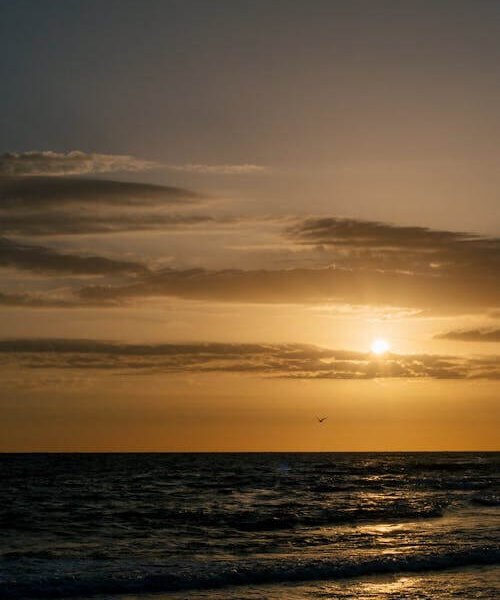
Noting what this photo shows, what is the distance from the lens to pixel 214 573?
22.0 metres

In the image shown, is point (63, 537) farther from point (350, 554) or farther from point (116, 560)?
point (350, 554)

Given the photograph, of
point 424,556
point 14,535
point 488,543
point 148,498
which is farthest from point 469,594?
point 148,498

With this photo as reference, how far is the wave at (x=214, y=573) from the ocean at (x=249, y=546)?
0.11ft

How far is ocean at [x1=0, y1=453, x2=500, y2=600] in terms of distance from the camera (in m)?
20.3

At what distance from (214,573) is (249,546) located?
563 centimetres

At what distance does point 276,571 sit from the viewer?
2220cm

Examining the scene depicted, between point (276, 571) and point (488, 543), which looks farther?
point (488, 543)

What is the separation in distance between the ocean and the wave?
3cm

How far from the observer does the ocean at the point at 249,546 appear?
20328 millimetres

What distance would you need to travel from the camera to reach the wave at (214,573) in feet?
66.2

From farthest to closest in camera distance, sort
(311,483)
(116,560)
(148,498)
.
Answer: (311,483), (148,498), (116,560)

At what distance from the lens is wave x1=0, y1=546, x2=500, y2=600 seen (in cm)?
2019

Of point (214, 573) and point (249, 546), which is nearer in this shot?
point (214, 573)

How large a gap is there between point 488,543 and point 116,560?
40.3 feet
